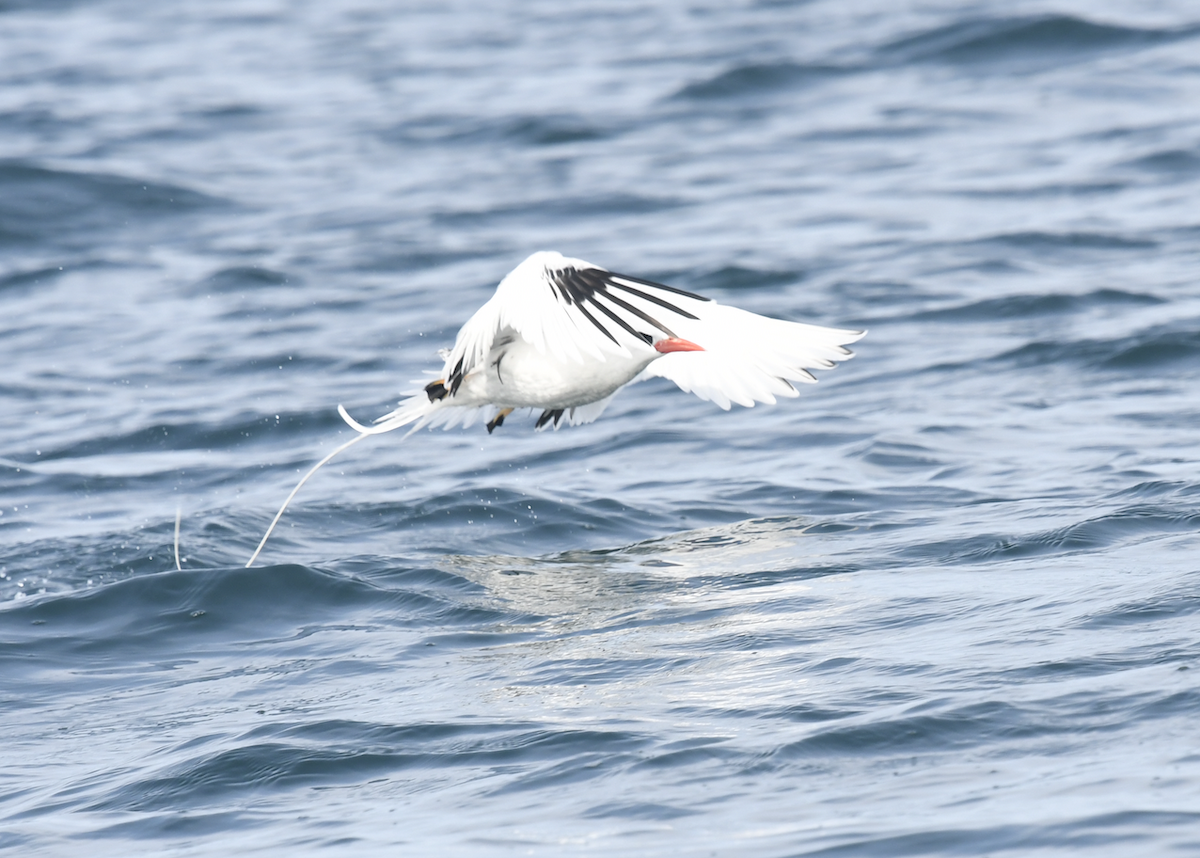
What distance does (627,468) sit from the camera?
37.3 ft

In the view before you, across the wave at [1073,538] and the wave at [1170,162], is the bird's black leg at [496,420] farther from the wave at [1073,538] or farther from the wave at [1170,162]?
the wave at [1170,162]

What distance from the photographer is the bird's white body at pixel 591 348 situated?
7.43m

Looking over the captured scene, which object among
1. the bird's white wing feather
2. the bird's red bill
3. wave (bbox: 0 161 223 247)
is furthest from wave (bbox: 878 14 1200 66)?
the bird's red bill

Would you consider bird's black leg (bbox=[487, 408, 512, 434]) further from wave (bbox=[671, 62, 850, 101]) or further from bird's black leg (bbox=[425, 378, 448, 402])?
wave (bbox=[671, 62, 850, 101])

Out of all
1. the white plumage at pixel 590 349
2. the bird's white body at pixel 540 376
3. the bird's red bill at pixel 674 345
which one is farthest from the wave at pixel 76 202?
the bird's red bill at pixel 674 345

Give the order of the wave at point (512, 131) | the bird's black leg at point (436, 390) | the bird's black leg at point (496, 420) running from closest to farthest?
the bird's black leg at point (436, 390) < the bird's black leg at point (496, 420) < the wave at point (512, 131)

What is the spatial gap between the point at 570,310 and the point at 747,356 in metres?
2.21

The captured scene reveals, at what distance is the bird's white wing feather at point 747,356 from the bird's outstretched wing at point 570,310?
1594 millimetres

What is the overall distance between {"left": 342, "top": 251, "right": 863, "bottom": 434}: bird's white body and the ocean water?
2.96ft

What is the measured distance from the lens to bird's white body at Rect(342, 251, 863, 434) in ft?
24.4

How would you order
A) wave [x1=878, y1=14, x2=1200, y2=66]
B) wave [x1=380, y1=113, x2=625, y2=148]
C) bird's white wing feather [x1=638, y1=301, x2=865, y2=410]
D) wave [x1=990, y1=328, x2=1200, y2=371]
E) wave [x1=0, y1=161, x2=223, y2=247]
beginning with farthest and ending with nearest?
wave [x1=878, y1=14, x2=1200, y2=66]
wave [x1=380, y1=113, x2=625, y2=148]
wave [x1=0, y1=161, x2=223, y2=247]
wave [x1=990, y1=328, x2=1200, y2=371]
bird's white wing feather [x1=638, y1=301, x2=865, y2=410]

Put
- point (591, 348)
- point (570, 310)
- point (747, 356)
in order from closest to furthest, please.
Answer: point (591, 348) → point (570, 310) → point (747, 356)

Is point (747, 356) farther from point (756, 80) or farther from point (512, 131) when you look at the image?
point (756, 80)

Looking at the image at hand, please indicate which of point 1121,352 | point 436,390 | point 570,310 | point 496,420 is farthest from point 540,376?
point 1121,352
